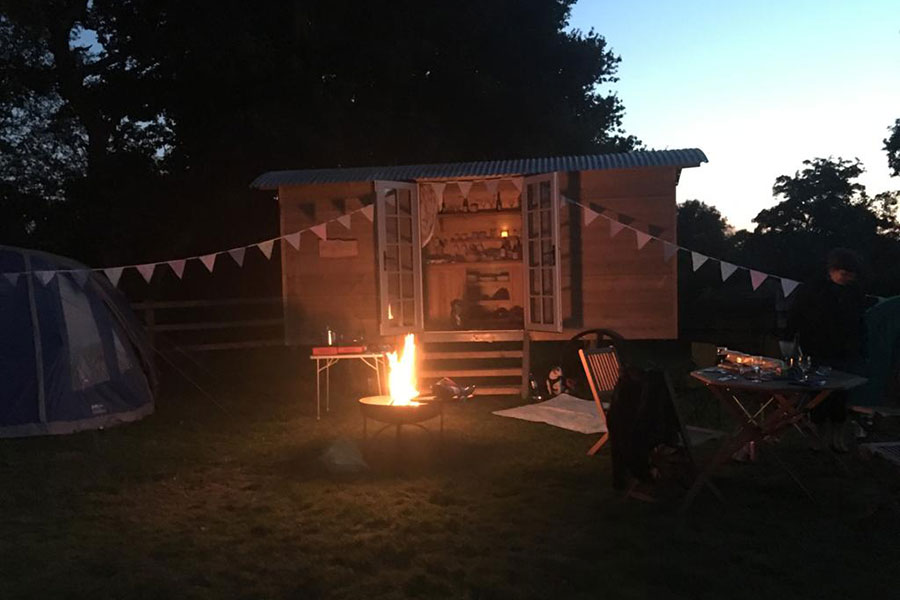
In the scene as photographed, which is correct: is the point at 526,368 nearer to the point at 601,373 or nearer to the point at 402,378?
the point at 402,378

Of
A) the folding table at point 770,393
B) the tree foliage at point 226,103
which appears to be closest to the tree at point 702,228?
the tree foliage at point 226,103

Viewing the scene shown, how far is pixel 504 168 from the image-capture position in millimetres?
8188

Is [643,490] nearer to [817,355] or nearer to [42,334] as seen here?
[817,355]

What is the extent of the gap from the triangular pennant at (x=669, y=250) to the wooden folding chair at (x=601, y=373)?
2317 mm

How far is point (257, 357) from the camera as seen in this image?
11.6 metres

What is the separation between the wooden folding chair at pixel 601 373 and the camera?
5053 mm

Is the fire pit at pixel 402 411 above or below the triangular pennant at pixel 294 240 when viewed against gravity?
below

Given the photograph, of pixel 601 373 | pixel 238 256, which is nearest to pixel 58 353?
pixel 238 256

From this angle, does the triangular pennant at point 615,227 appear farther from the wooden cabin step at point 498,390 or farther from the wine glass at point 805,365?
the wine glass at point 805,365

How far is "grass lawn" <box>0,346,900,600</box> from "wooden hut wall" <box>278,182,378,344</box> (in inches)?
94.4

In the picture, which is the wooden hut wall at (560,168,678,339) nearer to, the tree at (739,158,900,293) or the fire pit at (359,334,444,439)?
the fire pit at (359,334,444,439)

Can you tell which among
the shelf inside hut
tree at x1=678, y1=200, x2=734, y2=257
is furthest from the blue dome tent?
tree at x1=678, y1=200, x2=734, y2=257

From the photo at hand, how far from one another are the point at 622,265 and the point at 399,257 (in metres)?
2.36

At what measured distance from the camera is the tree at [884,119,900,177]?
1762 centimetres
